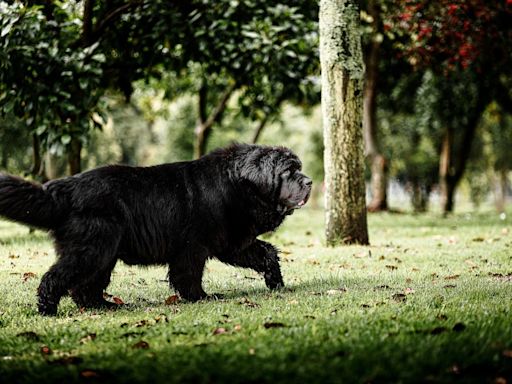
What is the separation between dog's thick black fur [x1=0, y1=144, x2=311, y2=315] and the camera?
510cm

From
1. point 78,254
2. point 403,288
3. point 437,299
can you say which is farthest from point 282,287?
point 78,254

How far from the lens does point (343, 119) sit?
31.7 feet

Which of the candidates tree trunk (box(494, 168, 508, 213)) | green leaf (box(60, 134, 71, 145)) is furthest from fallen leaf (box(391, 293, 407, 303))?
tree trunk (box(494, 168, 508, 213))

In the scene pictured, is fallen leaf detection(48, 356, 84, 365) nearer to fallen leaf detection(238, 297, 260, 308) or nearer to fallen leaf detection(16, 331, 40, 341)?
fallen leaf detection(16, 331, 40, 341)

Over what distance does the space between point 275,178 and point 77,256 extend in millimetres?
1886

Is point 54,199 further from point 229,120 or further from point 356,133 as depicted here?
point 229,120

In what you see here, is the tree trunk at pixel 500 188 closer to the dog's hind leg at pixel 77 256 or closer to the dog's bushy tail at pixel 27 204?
the dog's hind leg at pixel 77 256

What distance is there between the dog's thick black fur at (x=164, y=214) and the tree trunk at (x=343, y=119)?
12.1 ft

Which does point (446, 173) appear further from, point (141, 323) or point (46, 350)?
point (46, 350)

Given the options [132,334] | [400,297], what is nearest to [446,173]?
[400,297]

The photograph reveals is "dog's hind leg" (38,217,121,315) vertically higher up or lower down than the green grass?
higher up

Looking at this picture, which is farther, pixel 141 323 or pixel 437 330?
pixel 141 323

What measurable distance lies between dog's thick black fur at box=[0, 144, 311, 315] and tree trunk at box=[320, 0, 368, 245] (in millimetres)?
3685

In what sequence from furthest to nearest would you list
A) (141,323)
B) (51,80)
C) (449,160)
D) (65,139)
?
(449,160)
(51,80)
(65,139)
(141,323)
